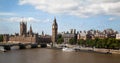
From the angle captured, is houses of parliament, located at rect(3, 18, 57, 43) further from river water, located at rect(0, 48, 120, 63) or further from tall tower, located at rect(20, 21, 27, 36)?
river water, located at rect(0, 48, 120, 63)

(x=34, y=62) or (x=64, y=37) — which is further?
(x=64, y=37)

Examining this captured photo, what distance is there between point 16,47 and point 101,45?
24.3 meters

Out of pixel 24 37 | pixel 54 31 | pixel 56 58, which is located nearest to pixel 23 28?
pixel 24 37

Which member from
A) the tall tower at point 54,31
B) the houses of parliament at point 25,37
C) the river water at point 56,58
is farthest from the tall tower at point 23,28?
the river water at point 56,58

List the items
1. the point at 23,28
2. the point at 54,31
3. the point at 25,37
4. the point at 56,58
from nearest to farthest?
1. the point at 56,58
2. the point at 54,31
3. the point at 25,37
4. the point at 23,28

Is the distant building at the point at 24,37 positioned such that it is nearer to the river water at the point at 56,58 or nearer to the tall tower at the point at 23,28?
the tall tower at the point at 23,28

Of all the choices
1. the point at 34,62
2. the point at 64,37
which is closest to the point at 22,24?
the point at 64,37

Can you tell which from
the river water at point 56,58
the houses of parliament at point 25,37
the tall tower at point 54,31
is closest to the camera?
the river water at point 56,58

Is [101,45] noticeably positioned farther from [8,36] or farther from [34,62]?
[8,36]

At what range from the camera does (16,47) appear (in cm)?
→ 7056

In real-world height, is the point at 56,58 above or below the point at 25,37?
below

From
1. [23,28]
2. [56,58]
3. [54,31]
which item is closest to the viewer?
[56,58]

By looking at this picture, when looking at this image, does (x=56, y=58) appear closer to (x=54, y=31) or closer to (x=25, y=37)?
(x=54, y=31)

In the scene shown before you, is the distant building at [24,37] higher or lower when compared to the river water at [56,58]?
higher
